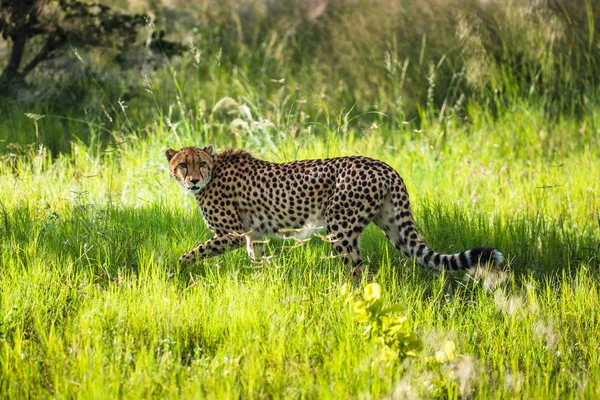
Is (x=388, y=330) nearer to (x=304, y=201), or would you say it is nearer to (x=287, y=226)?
(x=304, y=201)

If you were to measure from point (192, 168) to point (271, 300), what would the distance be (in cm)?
110

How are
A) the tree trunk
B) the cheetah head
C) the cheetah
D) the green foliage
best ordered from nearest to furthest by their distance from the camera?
the green foliage → the cheetah → the cheetah head → the tree trunk

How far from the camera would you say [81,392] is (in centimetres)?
333

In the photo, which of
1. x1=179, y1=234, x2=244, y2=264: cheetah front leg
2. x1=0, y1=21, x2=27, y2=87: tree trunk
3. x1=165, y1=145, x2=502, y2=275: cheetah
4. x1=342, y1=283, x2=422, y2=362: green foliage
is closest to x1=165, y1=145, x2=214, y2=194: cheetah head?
x1=165, y1=145, x2=502, y2=275: cheetah

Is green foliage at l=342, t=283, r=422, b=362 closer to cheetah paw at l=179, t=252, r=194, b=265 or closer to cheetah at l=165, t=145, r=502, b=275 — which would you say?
cheetah at l=165, t=145, r=502, b=275

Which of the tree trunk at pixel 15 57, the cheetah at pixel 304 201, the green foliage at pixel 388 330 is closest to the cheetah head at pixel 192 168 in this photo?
the cheetah at pixel 304 201

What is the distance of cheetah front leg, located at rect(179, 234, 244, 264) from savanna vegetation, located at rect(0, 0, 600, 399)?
0.25 feet

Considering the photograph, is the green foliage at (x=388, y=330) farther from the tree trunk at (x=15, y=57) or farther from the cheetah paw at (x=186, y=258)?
the tree trunk at (x=15, y=57)

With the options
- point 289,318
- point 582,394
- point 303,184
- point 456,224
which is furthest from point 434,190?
point 582,394

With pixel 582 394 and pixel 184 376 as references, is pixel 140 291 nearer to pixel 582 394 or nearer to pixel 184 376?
pixel 184 376

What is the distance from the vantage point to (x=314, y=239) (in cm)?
537

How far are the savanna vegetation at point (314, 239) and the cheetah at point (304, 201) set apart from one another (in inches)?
5.8

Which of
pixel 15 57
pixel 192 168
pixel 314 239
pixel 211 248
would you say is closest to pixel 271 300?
pixel 211 248

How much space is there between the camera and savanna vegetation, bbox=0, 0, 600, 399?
3.61 m
